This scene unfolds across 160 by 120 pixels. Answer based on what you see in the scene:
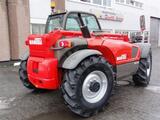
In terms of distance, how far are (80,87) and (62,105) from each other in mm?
964

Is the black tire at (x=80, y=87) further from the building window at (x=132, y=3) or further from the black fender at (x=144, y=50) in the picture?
the building window at (x=132, y=3)

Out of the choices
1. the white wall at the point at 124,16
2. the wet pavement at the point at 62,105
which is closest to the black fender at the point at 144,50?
the wet pavement at the point at 62,105

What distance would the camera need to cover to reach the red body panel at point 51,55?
4.06m

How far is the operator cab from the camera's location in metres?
4.64


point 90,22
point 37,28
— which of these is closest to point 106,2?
point 37,28

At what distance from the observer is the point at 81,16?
5.03 meters

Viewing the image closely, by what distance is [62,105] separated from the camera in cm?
465

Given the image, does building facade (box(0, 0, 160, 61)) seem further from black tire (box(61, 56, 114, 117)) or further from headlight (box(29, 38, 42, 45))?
headlight (box(29, 38, 42, 45))

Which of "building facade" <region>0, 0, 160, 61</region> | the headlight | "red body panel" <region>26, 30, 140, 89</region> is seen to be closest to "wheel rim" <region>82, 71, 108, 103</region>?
"red body panel" <region>26, 30, 140, 89</region>

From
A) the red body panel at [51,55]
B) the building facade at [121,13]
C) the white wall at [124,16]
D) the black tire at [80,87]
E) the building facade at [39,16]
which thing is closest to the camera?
the black tire at [80,87]

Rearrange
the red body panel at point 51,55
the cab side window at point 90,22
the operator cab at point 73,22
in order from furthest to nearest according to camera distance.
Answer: the cab side window at point 90,22 < the operator cab at point 73,22 < the red body panel at point 51,55

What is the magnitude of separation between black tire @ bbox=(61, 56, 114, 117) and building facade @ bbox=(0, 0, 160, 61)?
4427mm

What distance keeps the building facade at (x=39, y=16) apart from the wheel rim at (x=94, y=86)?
419 cm

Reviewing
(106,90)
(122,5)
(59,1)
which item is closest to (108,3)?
(122,5)
